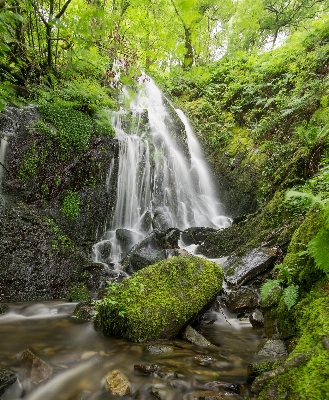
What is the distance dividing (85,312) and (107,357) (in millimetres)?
1285

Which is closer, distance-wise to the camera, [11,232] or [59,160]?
[11,232]

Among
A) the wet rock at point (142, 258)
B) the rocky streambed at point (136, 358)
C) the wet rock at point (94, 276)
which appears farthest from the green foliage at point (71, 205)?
the rocky streambed at point (136, 358)

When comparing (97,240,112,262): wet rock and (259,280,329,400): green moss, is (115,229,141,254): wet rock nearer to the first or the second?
(97,240,112,262): wet rock

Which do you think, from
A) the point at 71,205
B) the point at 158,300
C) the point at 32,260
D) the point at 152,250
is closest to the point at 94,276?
the point at 32,260

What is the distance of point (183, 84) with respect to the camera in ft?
53.0

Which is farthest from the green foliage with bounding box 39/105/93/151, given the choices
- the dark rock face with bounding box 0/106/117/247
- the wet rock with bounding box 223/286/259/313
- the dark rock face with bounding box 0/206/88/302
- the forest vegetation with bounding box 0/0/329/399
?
the wet rock with bounding box 223/286/259/313

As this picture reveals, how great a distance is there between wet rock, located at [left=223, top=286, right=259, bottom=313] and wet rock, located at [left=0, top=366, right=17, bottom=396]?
308 cm

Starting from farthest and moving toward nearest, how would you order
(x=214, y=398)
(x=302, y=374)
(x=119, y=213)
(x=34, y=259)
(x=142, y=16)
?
(x=119, y=213) < (x=142, y=16) < (x=34, y=259) < (x=214, y=398) < (x=302, y=374)

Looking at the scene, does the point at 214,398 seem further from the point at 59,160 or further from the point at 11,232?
the point at 59,160

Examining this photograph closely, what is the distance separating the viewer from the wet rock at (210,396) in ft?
7.00

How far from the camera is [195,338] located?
3.28 meters

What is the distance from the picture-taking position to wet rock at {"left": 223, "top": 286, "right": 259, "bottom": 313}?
13.8 feet

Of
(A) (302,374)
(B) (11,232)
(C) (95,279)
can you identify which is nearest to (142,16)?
(B) (11,232)

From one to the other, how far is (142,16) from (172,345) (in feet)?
26.6
